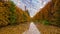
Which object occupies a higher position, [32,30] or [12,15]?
[12,15]

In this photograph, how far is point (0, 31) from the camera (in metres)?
1.75

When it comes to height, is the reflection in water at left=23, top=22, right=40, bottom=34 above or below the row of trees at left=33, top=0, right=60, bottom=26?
below

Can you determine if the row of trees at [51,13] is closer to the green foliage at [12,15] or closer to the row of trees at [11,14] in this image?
the row of trees at [11,14]

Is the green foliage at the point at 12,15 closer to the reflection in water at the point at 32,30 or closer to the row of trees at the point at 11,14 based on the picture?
the row of trees at the point at 11,14

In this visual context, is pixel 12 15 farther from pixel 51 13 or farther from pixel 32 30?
pixel 51 13

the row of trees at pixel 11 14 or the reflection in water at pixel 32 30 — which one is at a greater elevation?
the row of trees at pixel 11 14

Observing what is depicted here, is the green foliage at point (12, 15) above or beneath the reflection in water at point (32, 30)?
above

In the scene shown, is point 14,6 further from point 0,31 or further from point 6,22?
point 0,31

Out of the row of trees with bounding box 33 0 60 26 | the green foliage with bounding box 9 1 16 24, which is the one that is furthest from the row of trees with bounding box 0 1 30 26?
the row of trees with bounding box 33 0 60 26

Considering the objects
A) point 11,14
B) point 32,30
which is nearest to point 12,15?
point 11,14

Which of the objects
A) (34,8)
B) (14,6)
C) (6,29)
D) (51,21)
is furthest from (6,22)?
(51,21)

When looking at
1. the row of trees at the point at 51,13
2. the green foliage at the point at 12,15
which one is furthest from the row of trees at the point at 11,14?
the row of trees at the point at 51,13

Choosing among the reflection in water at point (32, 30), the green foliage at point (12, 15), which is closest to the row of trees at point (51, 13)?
the reflection in water at point (32, 30)

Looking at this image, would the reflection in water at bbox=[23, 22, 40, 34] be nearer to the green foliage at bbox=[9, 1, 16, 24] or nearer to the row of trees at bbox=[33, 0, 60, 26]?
the row of trees at bbox=[33, 0, 60, 26]
